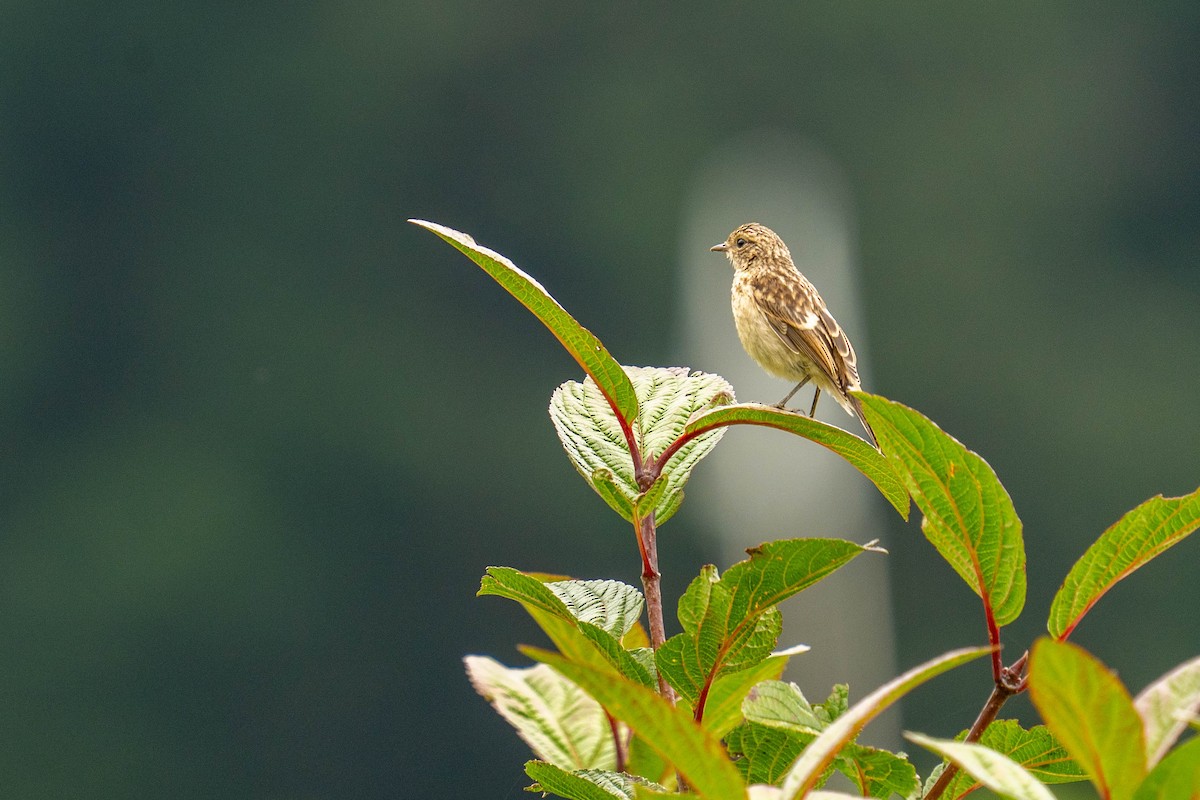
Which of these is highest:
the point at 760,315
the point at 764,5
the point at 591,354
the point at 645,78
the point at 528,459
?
the point at 764,5

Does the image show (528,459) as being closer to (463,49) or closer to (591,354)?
(463,49)

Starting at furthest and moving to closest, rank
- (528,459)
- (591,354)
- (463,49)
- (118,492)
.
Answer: (463,49) → (528,459) → (118,492) → (591,354)

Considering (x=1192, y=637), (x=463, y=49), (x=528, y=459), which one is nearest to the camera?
(x=1192, y=637)

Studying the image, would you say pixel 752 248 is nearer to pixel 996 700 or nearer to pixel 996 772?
pixel 996 700

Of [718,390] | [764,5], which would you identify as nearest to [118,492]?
[764,5]

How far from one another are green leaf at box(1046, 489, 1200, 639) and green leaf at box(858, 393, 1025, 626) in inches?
1.6

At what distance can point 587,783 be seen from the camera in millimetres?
1204

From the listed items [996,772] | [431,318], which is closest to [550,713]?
[996,772]

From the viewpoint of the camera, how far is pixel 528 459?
4394cm

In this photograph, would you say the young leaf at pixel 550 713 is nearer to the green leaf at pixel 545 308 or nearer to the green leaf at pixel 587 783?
the green leaf at pixel 587 783

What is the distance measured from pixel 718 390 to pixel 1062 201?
2134 inches

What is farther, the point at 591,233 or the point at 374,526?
the point at 591,233

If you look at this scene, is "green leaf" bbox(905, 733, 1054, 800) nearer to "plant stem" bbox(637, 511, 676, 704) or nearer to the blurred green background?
"plant stem" bbox(637, 511, 676, 704)

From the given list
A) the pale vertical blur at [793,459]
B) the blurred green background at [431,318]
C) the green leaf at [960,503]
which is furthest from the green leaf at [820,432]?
the blurred green background at [431,318]
